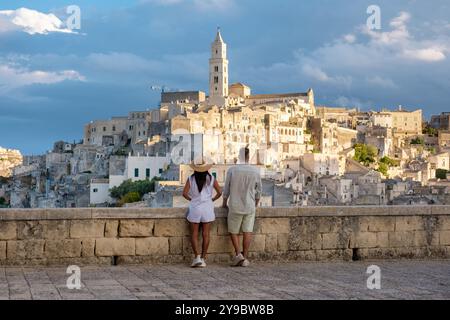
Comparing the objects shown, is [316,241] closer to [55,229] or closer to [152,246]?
[152,246]

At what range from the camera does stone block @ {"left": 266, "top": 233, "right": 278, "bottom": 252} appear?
35.1 ft

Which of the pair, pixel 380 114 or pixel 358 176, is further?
pixel 380 114

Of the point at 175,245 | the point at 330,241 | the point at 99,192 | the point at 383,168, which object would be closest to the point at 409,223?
the point at 330,241

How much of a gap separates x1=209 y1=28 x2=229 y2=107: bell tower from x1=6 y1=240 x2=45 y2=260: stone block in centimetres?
11027

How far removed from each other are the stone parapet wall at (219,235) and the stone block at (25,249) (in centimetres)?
1

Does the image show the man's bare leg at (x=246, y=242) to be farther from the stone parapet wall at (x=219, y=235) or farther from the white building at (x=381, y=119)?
the white building at (x=381, y=119)

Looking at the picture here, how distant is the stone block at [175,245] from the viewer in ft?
33.9

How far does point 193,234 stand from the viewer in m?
10.0

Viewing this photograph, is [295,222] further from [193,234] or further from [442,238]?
[442,238]

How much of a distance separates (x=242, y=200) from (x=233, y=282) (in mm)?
1744

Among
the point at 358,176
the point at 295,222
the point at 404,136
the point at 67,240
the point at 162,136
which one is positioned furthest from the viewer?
the point at 404,136
